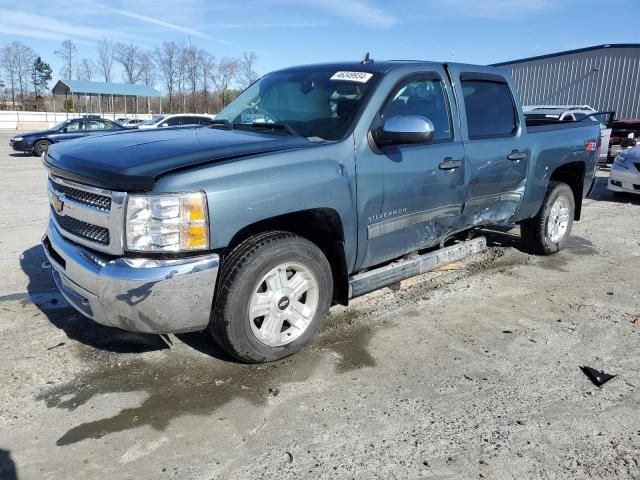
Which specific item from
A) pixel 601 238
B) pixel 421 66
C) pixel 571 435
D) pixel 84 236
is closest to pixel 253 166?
pixel 84 236

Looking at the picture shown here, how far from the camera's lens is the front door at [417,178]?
12.2 ft

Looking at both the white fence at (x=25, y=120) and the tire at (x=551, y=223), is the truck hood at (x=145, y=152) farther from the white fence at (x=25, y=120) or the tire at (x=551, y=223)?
the white fence at (x=25, y=120)

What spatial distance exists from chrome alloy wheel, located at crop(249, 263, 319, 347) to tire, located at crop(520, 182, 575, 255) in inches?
136

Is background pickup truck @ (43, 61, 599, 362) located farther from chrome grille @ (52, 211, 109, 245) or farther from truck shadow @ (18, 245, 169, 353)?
truck shadow @ (18, 245, 169, 353)

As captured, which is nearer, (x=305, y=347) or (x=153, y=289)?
(x=153, y=289)

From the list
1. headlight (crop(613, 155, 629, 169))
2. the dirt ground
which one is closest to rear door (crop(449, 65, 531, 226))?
the dirt ground

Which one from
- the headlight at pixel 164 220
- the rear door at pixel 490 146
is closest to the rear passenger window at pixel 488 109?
the rear door at pixel 490 146

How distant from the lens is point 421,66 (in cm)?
417

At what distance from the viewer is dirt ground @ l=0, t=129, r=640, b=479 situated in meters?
2.55

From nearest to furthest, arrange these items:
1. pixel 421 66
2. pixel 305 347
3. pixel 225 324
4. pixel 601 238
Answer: pixel 225 324, pixel 305 347, pixel 421 66, pixel 601 238

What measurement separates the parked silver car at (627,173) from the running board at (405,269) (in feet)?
21.0

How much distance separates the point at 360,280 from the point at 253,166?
1260 mm

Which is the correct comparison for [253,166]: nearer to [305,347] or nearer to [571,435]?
[305,347]

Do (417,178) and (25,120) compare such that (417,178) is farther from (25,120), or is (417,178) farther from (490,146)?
(25,120)
